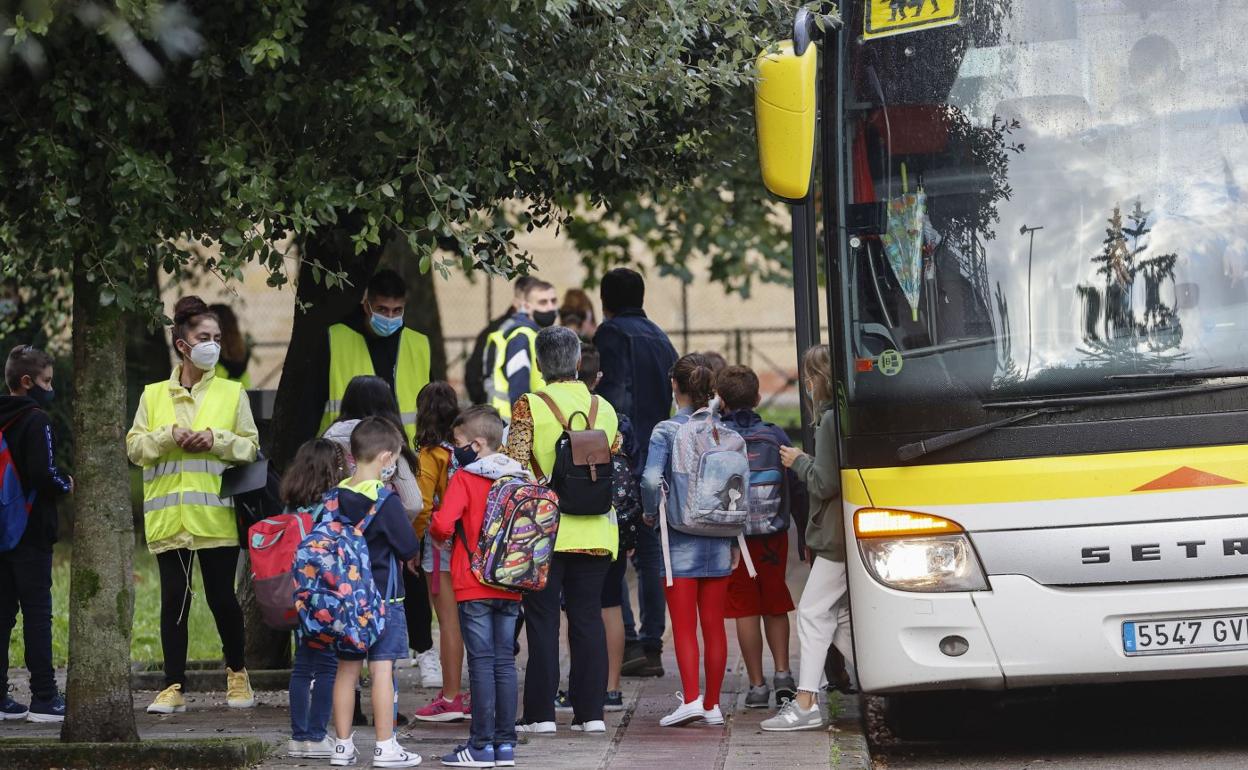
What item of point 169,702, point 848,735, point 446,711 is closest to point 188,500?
point 169,702

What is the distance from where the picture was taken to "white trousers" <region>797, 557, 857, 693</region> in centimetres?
760

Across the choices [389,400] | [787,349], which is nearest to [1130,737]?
[389,400]

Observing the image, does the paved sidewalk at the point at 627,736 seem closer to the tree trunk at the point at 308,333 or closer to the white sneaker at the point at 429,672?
the white sneaker at the point at 429,672

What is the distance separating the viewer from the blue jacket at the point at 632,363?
368 inches

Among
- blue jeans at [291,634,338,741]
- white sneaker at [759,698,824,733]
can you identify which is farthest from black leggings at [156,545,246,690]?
white sneaker at [759,698,824,733]

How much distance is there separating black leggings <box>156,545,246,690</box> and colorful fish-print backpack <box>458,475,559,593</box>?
5.81 feet

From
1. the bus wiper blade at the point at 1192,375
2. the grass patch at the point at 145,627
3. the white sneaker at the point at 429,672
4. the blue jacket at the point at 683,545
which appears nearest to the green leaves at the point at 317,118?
the blue jacket at the point at 683,545

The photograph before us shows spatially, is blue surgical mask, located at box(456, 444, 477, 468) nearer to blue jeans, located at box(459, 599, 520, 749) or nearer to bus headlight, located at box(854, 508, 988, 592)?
blue jeans, located at box(459, 599, 520, 749)

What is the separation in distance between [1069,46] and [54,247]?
3673 millimetres

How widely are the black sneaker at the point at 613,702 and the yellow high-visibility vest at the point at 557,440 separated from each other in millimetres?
1080

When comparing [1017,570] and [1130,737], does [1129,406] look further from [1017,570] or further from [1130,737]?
[1130,737]

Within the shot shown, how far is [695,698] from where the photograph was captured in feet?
25.7

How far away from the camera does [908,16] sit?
6.91 m

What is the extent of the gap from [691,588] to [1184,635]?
213cm
